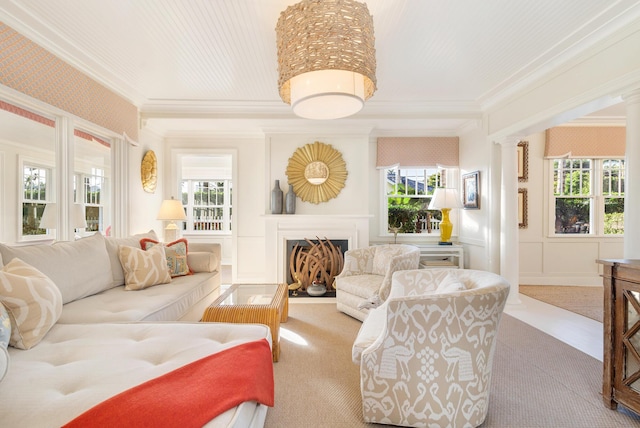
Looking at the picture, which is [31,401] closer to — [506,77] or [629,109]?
[629,109]

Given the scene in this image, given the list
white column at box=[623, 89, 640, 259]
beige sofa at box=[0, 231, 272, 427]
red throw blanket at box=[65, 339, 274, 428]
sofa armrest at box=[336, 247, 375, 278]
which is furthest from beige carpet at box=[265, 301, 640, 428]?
white column at box=[623, 89, 640, 259]

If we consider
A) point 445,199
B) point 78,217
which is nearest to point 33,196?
point 78,217

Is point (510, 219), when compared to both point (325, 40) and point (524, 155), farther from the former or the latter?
point (325, 40)

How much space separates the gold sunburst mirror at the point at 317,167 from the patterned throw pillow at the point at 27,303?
3.24 m

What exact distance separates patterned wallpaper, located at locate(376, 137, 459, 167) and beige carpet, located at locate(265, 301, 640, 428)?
2.72 m

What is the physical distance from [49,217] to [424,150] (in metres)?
4.73

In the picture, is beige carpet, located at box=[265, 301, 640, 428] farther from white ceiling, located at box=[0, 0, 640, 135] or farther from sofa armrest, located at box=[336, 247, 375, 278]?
white ceiling, located at box=[0, 0, 640, 135]

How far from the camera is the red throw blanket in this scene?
954 millimetres

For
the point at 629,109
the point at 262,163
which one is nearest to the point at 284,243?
the point at 262,163

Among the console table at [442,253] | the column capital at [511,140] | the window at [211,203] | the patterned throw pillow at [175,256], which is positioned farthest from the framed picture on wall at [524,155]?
the window at [211,203]

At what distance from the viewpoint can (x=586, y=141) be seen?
4828 mm

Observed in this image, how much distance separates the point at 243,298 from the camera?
2889 millimetres

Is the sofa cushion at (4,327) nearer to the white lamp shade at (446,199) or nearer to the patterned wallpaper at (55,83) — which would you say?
the patterned wallpaper at (55,83)

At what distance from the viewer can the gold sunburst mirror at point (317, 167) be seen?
465 cm
